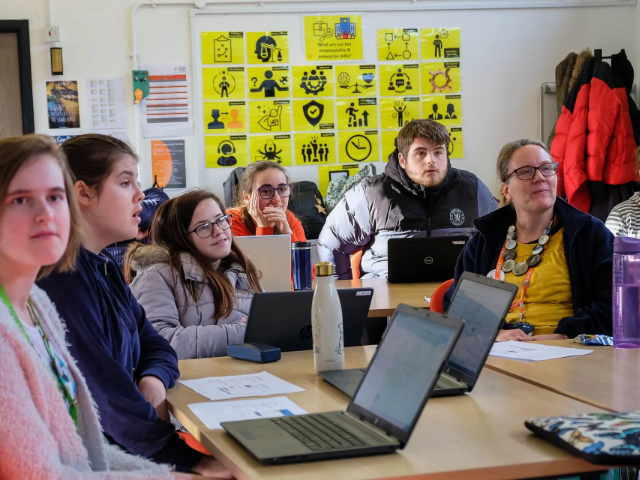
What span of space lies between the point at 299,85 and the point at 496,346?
11.2ft

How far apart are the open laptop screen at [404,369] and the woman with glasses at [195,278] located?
1016mm

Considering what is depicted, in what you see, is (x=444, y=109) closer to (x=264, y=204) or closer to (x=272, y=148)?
(x=272, y=148)

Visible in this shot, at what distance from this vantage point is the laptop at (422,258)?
352 centimetres

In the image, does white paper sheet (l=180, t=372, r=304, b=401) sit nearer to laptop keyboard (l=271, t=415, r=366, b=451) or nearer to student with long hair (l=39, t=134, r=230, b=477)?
student with long hair (l=39, t=134, r=230, b=477)

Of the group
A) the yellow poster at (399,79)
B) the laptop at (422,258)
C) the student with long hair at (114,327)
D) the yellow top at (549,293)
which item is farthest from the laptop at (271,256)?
the yellow poster at (399,79)

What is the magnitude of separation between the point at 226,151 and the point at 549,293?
9.94ft

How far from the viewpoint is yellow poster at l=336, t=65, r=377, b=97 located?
5391 millimetres

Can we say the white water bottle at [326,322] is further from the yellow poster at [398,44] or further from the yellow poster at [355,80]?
the yellow poster at [398,44]

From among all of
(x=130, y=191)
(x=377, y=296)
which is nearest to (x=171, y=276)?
(x=130, y=191)

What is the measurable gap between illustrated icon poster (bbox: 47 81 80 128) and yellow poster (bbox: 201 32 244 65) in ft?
2.77

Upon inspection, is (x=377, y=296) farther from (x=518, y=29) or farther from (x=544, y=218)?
(x=518, y=29)

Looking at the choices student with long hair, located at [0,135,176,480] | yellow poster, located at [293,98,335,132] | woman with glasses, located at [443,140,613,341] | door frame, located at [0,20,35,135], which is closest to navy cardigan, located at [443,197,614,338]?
woman with glasses, located at [443,140,613,341]

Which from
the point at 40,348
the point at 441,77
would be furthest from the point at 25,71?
the point at 40,348

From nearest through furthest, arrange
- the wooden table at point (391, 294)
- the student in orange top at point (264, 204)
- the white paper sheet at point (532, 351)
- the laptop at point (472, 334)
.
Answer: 1. the laptop at point (472, 334)
2. the white paper sheet at point (532, 351)
3. the wooden table at point (391, 294)
4. the student in orange top at point (264, 204)
